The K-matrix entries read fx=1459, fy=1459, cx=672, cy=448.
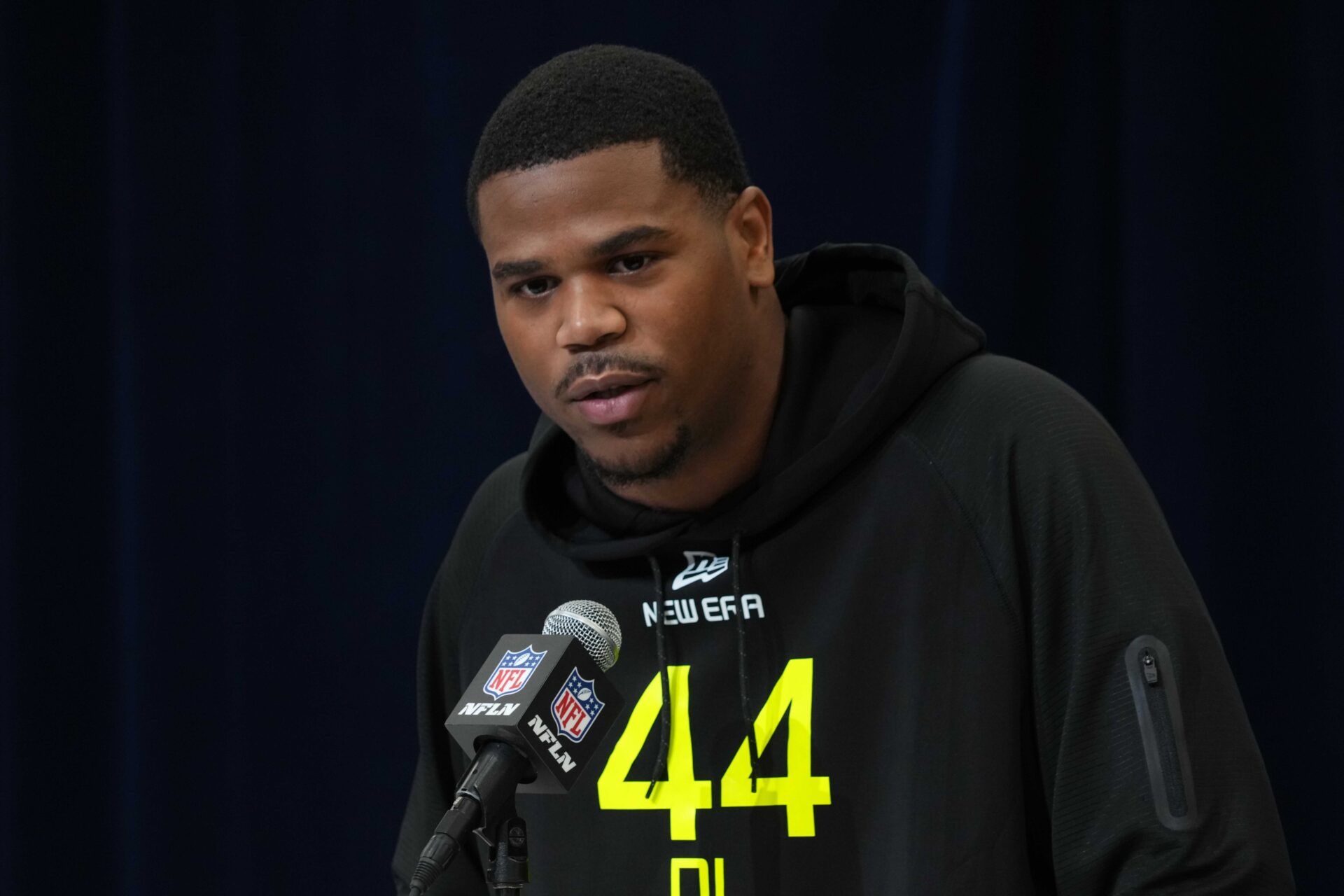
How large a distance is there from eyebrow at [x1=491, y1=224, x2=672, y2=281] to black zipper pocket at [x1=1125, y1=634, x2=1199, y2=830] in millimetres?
585

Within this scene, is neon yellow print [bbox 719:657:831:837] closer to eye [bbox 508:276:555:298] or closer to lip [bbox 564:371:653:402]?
lip [bbox 564:371:653:402]

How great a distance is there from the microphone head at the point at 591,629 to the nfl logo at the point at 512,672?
66 millimetres

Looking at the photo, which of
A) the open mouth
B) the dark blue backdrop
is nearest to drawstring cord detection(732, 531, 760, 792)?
the open mouth

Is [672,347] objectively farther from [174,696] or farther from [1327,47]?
[174,696]

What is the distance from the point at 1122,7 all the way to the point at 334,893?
5.93 feet

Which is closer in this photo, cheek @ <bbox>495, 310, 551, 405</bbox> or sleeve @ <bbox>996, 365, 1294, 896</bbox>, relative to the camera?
sleeve @ <bbox>996, 365, 1294, 896</bbox>

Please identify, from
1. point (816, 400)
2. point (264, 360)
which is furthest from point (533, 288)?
point (264, 360)

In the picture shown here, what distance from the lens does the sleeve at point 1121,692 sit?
123 cm

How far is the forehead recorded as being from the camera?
1.41 meters

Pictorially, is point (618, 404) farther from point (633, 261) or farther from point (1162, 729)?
point (1162, 729)

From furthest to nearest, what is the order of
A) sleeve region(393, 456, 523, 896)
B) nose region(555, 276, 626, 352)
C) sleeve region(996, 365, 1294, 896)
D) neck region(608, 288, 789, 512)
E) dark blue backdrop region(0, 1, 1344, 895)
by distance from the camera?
dark blue backdrop region(0, 1, 1344, 895) < sleeve region(393, 456, 523, 896) < neck region(608, 288, 789, 512) < nose region(555, 276, 626, 352) < sleeve region(996, 365, 1294, 896)

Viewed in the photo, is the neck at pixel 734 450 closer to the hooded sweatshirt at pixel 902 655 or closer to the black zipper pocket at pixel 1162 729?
the hooded sweatshirt at pixel 902 655

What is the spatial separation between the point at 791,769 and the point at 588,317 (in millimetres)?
484

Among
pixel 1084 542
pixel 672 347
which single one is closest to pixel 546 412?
pixel 672 347
